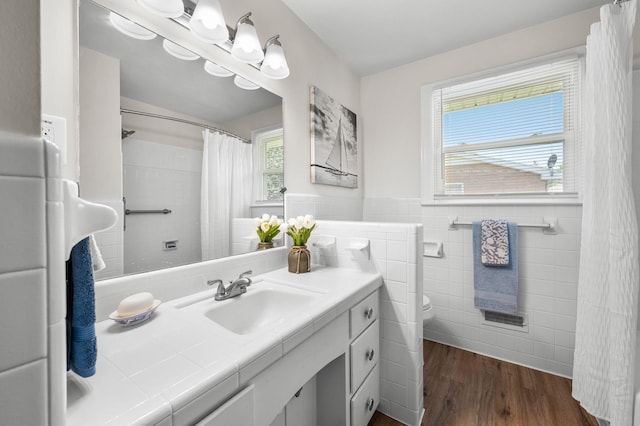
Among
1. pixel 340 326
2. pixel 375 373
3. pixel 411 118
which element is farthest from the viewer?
pixel 411 118

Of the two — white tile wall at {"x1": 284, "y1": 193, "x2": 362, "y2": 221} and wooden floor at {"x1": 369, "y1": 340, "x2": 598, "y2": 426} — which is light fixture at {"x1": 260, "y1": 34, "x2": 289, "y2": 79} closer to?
white tile wall at {"x1": 284, "y1": 193, "x2": 362, "y2": 221}

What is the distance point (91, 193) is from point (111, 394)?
0.67 meters

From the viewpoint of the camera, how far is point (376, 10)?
70.1 inches

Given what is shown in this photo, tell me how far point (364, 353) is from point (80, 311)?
1.12 metres

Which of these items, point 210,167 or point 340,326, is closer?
point 340,326

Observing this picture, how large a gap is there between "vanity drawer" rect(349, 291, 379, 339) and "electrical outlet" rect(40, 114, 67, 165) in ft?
3.74

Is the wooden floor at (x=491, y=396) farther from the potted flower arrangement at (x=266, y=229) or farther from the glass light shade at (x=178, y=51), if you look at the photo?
the glass light shade at (x=178, y=51)

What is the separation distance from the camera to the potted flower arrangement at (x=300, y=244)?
1.47 m

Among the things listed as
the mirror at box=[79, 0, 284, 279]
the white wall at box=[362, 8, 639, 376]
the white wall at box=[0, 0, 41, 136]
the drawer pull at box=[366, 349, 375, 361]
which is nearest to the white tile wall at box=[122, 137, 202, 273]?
the mirror at box=[79, 0, 284, 279]

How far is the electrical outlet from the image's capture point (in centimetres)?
78

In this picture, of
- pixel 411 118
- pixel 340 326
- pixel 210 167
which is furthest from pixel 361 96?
pixel 340 326

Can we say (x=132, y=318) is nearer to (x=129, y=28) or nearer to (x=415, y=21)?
(x=129, y=28)

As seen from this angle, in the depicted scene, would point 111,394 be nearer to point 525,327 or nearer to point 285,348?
point 285,348

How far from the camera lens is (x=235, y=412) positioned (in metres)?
0.62
